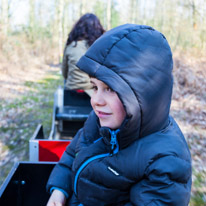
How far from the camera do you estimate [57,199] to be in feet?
5.43

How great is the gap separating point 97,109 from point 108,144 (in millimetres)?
219

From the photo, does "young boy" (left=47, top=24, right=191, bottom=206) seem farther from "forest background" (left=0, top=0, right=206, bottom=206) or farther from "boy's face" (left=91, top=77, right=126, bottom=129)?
"forest background" (left=0, top=0, right=206, bottom=206)

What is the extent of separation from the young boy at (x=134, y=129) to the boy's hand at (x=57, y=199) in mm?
275

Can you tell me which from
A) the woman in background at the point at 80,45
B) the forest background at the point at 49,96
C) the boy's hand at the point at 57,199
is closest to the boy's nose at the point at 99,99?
the boy's hand at the point at 57,199

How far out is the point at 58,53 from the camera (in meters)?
22.7

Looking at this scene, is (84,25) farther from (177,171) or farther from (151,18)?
(151,18)

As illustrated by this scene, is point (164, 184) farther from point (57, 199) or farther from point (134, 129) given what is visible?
point (57, 199)

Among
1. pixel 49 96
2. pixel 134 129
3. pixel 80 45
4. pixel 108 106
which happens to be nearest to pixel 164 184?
pixel 134 129

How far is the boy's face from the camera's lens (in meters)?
1.29

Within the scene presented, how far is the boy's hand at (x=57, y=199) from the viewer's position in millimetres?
1631

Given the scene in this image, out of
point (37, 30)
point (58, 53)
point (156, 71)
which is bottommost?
point (58, 53)

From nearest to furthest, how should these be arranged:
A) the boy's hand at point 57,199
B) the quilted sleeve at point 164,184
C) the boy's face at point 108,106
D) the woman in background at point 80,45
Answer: the quilted sleeve at point 164,184
the boy's face at point 108,106
the boy's hand at point 57,199
the woman in background at point 80,45

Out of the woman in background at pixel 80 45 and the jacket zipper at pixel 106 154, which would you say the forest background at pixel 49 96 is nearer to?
the woman in background at pixel 80 45

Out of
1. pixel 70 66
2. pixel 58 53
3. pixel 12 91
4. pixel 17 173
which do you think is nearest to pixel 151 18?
pixel 58 53
